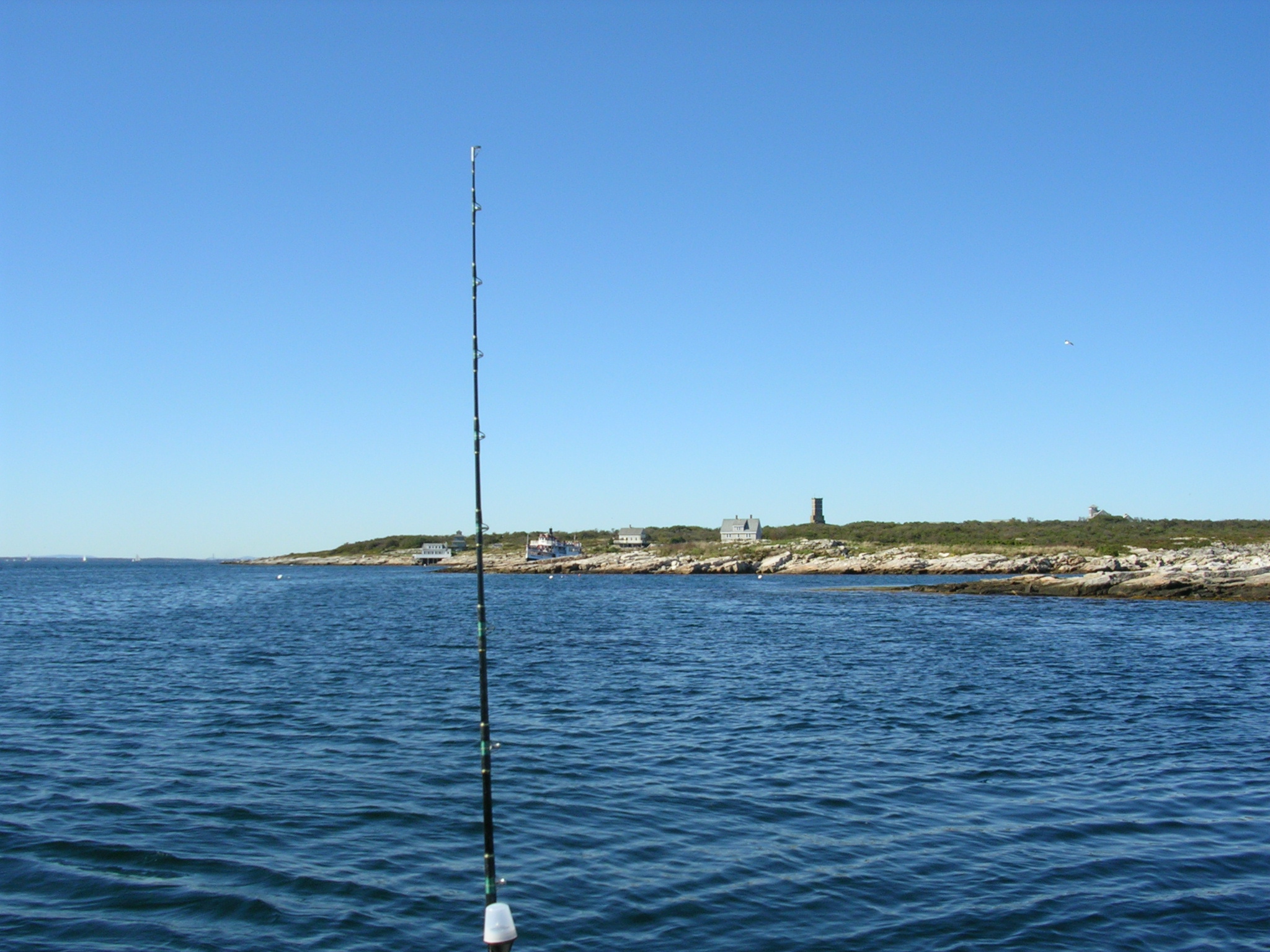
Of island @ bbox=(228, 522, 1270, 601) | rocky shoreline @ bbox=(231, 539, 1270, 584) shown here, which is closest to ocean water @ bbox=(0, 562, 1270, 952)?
island @ bbox=(228, 522, 1270, 601)

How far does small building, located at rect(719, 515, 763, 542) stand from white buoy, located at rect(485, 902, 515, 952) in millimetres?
174291

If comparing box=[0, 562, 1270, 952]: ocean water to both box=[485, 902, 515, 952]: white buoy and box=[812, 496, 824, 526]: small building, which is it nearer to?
box=[485, 902, 515, 952]: white buoy

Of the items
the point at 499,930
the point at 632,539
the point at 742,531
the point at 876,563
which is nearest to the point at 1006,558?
the point at 876,563

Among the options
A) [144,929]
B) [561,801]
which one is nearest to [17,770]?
[144,929]

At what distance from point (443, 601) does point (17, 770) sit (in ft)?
185

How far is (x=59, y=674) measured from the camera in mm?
29688

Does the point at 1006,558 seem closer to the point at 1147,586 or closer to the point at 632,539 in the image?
the point at 1147,586

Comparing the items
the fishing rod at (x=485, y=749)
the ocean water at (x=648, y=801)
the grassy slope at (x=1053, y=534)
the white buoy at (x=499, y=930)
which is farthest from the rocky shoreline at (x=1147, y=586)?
the white buoy at (x=499, y=930)

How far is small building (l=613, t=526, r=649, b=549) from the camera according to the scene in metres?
188

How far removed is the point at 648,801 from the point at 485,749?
6.70 m

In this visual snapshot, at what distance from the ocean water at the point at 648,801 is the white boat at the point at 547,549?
129m

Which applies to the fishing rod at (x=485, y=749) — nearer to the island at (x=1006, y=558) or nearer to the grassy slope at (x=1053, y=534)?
the island at (x=1006, y=558)

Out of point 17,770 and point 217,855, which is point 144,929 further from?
point 17,770

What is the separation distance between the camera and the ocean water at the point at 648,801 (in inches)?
407
